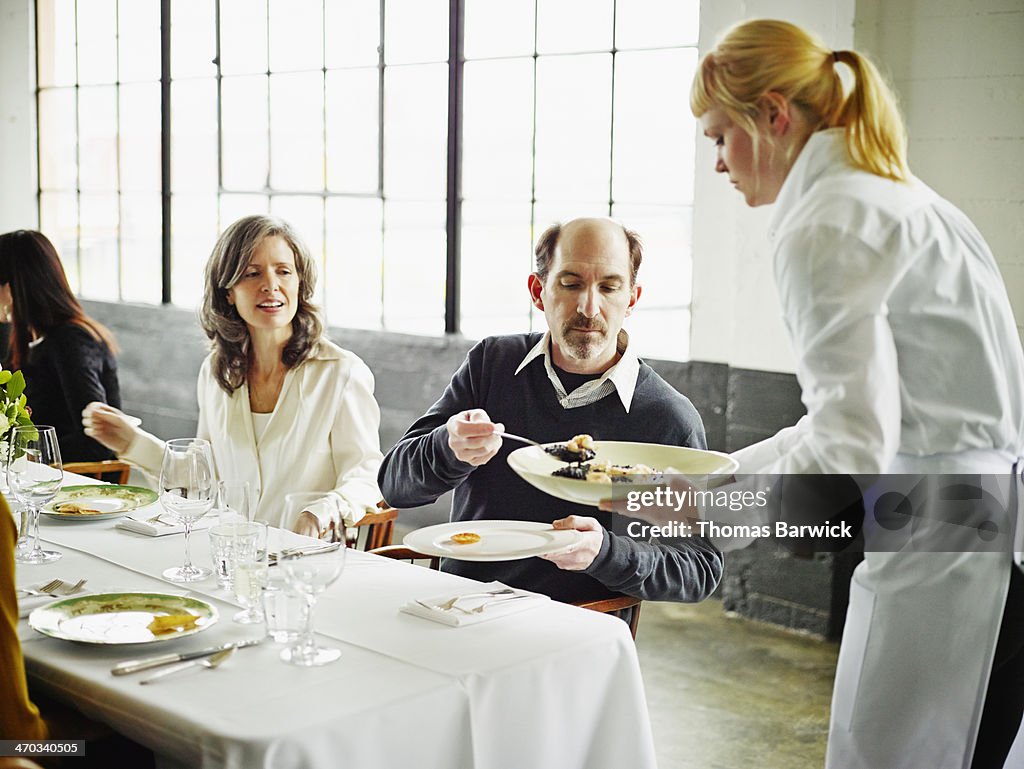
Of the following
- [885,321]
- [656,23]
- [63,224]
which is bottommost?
[885,321]

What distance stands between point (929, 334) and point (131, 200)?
6.46 meters

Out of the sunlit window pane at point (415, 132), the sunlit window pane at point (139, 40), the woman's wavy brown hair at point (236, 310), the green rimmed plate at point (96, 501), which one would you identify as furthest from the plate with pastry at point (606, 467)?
the sunlit window pane at point (139, 40)

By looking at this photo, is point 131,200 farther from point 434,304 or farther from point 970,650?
point 970,650

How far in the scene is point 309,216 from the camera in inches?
250

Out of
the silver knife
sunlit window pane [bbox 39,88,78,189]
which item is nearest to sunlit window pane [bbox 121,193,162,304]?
sunlit window pane [bbox 39,88,78,189]

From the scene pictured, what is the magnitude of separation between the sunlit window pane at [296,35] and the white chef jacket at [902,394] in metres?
4.86

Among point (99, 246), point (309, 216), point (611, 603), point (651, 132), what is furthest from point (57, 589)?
point (99, 246)

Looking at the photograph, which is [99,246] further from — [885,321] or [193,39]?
[885,321]

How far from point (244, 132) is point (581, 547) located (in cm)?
496

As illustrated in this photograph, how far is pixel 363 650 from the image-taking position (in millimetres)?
1808

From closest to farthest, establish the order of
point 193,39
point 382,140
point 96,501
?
point 96,501 < point 382,140 < point 193,39

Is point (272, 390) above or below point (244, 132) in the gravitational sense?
below

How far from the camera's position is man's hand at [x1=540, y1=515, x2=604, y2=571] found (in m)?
2.21

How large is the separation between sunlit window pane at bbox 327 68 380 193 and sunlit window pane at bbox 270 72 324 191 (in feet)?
0.26
